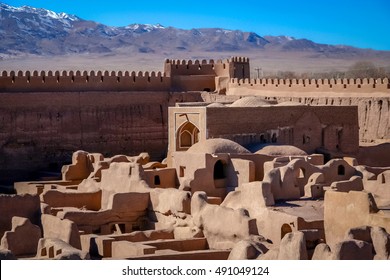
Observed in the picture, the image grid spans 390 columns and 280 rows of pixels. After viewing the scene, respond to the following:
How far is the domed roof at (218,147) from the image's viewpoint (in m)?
27.9

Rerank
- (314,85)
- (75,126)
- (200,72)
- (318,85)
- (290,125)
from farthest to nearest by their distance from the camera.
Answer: (200,72) < (314,85) < (318,85) < (75,126) < (290,125)

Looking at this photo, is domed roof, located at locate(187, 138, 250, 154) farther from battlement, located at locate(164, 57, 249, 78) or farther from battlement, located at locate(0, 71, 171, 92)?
battlement, located at locate(164, 57, 249, 78)

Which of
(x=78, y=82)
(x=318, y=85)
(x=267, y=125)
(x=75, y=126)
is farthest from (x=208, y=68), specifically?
(x=267, y=125)

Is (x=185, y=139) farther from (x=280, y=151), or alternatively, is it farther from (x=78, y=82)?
(x=78, y=82)

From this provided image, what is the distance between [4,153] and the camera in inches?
1355

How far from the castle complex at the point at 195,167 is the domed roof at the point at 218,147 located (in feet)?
0.20

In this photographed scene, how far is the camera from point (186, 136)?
31.7 metres

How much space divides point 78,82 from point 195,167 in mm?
11164

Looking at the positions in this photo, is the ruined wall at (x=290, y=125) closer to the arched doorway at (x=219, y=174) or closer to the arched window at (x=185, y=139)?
the arched window at (x=185, y=139)

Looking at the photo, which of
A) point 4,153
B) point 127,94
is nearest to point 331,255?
point 4,153

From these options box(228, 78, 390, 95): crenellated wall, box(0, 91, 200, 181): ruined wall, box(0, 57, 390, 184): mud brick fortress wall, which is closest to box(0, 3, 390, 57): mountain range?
box(0, 57, 390, 184): mud brick fortress wall

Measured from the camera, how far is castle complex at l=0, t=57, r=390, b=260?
67.1 ft

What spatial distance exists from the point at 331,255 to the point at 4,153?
66.0 feet

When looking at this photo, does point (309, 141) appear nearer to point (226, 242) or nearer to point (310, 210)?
point (310, 210)
